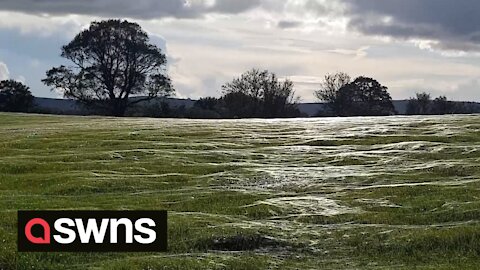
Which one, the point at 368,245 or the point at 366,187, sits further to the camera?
the point at 366,187

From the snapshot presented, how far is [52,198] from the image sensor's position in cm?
3347

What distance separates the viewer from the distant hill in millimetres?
142375

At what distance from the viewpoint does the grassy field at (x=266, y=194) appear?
24516 millimetres

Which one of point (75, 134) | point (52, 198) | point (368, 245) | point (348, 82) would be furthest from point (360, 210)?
point (348, 82)

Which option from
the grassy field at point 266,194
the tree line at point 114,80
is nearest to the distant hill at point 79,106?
the tree line at point 114,80

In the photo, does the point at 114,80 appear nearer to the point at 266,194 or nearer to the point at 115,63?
the point at 115,63

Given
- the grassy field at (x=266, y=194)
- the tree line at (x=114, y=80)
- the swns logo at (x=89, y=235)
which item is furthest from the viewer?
the tree line at (x=114, y=80)

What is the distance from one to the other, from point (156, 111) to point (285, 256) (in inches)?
4667

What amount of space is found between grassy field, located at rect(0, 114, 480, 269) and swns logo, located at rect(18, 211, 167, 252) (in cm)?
34

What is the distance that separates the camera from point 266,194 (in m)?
35.6

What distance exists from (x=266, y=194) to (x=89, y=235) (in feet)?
43.9

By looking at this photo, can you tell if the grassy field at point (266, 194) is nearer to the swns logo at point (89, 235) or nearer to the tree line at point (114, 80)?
the swns logo at point (89, 235)

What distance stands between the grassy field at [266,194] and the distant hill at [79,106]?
256 ft

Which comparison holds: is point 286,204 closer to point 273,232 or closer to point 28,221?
point 273,232
